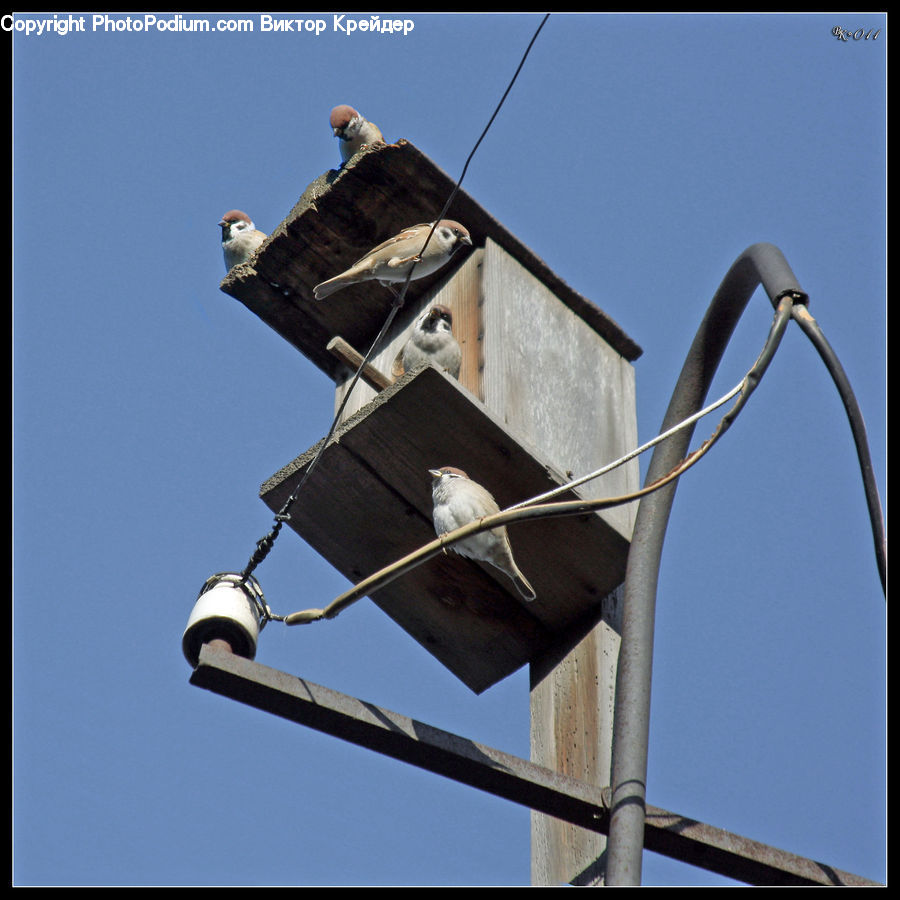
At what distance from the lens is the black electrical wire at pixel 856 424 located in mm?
2338

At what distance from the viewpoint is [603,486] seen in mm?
4777

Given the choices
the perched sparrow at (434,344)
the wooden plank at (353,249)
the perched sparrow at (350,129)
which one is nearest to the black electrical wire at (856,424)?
the perched sparrow at (434,344)

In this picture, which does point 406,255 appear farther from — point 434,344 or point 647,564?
point 647,564

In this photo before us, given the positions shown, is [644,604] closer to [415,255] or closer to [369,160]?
[415,255]

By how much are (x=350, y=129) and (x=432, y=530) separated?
3301 millimetres

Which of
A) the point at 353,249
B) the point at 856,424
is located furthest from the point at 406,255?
the point at 856,424

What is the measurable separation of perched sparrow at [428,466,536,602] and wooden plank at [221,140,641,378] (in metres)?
1.37

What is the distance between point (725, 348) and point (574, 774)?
1364mm

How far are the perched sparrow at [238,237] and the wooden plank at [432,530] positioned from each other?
3.59 meters

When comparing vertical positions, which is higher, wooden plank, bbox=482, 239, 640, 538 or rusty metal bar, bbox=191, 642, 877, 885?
wooden plank, bbox=482, 239, 640, 538

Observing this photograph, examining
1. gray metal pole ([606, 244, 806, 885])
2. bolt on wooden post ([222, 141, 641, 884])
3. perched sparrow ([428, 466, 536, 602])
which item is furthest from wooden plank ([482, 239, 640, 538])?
gray metal pole ([606, 244, 806, 885])

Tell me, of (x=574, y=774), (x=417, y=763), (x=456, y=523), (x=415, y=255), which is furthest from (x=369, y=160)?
(x=417, y=763)

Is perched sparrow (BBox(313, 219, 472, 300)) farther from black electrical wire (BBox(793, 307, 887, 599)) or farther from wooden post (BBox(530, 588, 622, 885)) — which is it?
black electrical wire (BBox(793, 307, 887, 599))

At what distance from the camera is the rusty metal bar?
278 cm
